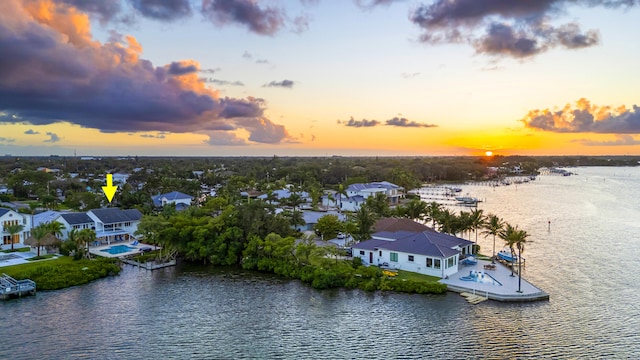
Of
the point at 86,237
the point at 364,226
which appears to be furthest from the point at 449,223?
the point at 86,237

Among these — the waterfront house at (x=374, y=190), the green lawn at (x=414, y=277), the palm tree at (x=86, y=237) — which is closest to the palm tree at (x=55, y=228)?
the palm tree at (x=86, y=237)

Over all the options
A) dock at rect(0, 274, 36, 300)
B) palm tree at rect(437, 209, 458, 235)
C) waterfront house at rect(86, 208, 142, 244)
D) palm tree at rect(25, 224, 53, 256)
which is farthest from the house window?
palm tree at rect(25, 224, 53, 256)

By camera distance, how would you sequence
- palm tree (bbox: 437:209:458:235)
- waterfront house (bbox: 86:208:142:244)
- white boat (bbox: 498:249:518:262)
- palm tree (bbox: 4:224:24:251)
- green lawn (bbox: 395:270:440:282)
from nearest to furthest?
green lawn (bbox: 395:270:440:282) → white boat (bbox: 498:249:518:262) → palm tree (bbox: 4:224:24:251) → palm tree (bbox: 437:209:458:235) → waterfront house (bbox: 86:208:142:244)

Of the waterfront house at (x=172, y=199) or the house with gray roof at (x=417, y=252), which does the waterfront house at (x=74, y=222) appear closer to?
the waterfront house at (x=172, y=199)

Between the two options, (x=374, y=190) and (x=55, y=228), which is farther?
(x=374, y=190)

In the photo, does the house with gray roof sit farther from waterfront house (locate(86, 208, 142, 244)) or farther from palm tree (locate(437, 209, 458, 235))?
waterfront house (locate(86, 208, 142, 244))

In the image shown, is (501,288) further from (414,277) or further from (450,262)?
A: (414,277)
